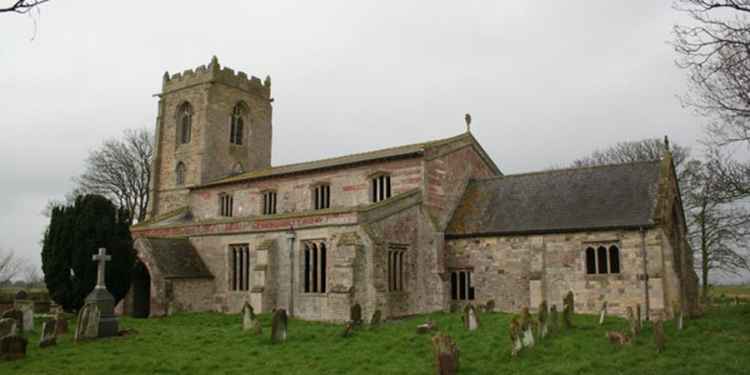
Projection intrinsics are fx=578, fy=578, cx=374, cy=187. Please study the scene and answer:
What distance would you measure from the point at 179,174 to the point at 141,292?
13.1m

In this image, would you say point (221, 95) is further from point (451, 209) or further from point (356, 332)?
point (356, 332)

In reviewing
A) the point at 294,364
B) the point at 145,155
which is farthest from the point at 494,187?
the point at 145,155

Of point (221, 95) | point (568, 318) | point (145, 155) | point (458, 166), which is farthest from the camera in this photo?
point (145, 155)

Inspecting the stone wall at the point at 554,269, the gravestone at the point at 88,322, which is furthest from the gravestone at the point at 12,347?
the stone wall at the point at 554,269

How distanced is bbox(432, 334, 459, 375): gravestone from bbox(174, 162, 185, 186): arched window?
100ft

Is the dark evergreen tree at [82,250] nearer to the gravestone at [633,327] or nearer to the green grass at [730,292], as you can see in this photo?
the gravestone at [633,327]

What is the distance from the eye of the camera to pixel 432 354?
14398mm

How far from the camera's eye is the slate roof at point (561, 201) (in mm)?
22953

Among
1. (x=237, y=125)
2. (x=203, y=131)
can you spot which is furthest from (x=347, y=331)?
(x=237, y=125)

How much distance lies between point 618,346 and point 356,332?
7604 millimetres

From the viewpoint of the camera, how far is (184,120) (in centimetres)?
4041

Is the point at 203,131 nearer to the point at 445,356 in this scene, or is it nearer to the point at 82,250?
the point at 82,250

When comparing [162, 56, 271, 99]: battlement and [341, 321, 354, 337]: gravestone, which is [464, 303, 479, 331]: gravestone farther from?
[162, 56, 271, 99]: battlement

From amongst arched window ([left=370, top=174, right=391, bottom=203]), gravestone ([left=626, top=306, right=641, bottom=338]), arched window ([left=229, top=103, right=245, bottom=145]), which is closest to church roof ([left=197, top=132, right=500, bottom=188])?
arched window ([left=370, top=174, right=391, bottom=203])
